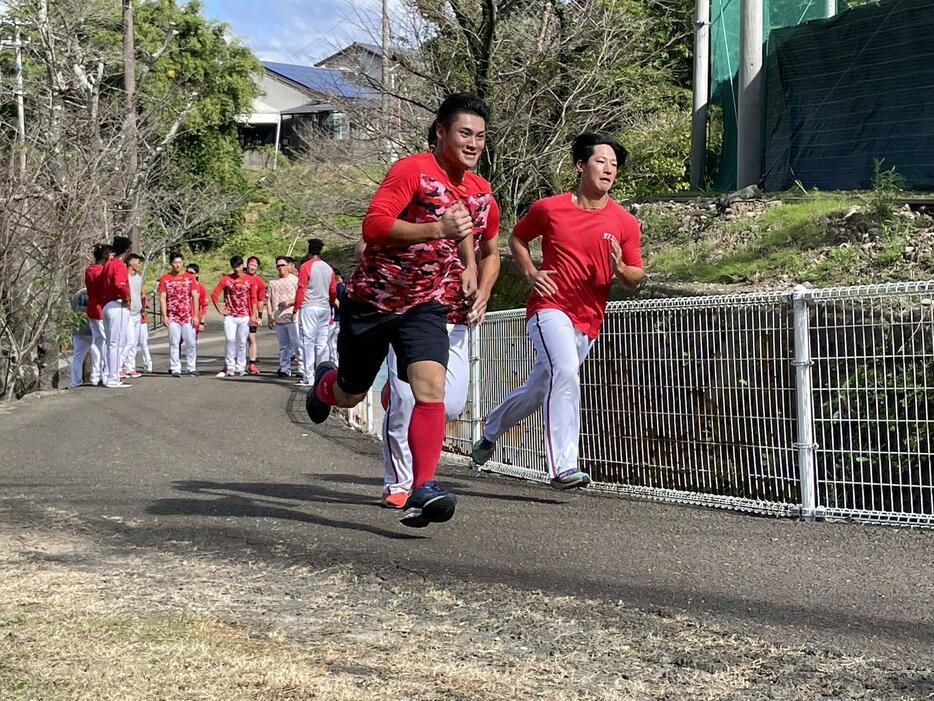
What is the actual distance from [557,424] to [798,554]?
1875mm

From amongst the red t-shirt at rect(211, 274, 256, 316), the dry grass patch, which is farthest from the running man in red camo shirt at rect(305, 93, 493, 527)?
the red t-shirt at rect(211, 274, 256, 316)

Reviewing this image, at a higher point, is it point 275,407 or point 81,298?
point 81,298

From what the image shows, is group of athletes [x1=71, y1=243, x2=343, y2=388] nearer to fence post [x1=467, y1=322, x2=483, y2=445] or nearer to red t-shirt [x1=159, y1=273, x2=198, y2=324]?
red t-shirt [x1=159, y1=273, x2=198, y2=324]

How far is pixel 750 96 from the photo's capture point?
47.5ft

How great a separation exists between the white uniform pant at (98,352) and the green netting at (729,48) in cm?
861

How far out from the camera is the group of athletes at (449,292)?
6.27m

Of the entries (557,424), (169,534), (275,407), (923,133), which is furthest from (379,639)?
(275,407)

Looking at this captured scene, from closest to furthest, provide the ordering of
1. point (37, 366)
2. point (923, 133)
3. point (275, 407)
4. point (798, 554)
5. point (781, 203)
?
point (798, 554) < point (923, 133) < point (781, 203) < point (275, 407) < point (37, 366)

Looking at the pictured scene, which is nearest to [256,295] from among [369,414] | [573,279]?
[369,414]

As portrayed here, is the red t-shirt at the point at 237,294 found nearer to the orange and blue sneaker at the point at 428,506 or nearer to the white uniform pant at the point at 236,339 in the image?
the white uniform pant at the point at 236,339

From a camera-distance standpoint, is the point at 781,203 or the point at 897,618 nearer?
the point at 897,618

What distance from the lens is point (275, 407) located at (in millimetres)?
15039

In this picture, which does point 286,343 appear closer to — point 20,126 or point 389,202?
point 20,126

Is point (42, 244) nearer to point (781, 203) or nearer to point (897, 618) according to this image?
point (781, 203)
